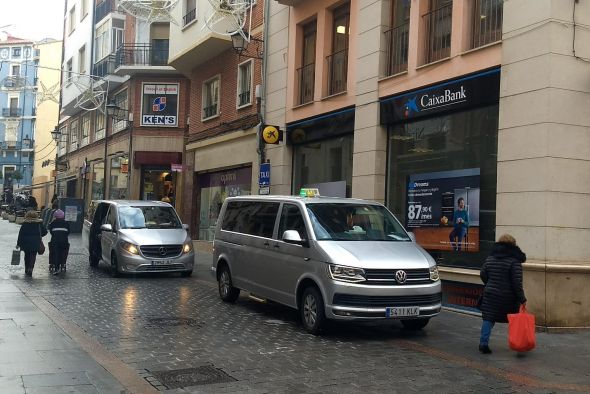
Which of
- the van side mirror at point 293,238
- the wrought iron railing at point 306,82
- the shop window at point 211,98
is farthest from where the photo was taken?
the shop window at point 211,98

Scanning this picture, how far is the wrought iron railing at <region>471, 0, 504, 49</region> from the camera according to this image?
1080 centimetres

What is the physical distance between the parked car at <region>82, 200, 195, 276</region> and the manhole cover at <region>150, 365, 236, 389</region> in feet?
25.1

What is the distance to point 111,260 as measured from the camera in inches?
564

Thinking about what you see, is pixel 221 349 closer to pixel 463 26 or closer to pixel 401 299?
pixel 401 299

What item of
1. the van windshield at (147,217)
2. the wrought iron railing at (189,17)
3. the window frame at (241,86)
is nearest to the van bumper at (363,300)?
the van windshield at (147,217)

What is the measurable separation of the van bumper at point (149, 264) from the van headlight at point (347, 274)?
6.88 m

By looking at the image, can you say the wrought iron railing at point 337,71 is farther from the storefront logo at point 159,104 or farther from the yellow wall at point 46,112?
the yellow wall at point 46,112

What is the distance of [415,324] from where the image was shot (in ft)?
28.6

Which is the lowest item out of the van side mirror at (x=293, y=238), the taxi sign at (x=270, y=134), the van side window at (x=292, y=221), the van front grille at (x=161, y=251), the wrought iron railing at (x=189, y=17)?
the van front grille at (x=161, y=251)

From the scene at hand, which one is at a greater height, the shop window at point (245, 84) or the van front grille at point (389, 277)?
the shop window at point (245, 84)

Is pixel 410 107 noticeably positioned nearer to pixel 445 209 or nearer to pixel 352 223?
pixel 445 209

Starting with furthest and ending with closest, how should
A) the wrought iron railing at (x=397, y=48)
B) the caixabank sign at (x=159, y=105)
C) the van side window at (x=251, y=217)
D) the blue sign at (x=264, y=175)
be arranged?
the caixabank sign at (x=159, y=105)
the blue sign at (x=264, y=175)
the wrought iron railing at (x=397, y=48)
the van side window at (x=251, y=217)

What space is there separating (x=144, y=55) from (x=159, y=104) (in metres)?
2.51

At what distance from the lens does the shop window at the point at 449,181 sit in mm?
10750
